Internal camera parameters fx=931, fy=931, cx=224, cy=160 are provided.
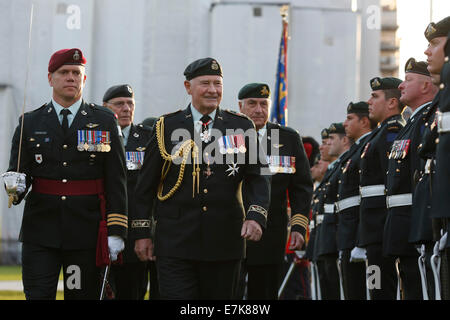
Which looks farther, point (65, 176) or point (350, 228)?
point (350, 228)

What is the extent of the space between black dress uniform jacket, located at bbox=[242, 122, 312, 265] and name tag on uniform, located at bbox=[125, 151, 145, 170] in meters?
1.23

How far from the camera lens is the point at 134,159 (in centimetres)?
870

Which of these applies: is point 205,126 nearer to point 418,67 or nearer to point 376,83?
point 418,67

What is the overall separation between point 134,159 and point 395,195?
285cm

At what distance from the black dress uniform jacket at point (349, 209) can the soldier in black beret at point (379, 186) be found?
0.39 m

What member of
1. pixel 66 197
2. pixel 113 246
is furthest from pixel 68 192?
pixel 113 246

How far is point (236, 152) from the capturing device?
20.2 feet

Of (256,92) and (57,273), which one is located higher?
(256,92)

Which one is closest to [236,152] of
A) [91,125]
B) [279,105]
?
[91,125]

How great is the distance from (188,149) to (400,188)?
1.63m

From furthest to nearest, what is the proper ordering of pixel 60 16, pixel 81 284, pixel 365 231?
pixel 60 16 < pixel 365 231 < pixel 81 284

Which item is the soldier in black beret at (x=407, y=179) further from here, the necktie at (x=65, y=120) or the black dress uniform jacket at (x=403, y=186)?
the necktie at (x=65, y=120)

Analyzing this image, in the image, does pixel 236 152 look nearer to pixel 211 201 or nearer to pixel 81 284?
pixel 211 201

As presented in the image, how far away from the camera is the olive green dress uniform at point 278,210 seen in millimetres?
7777
